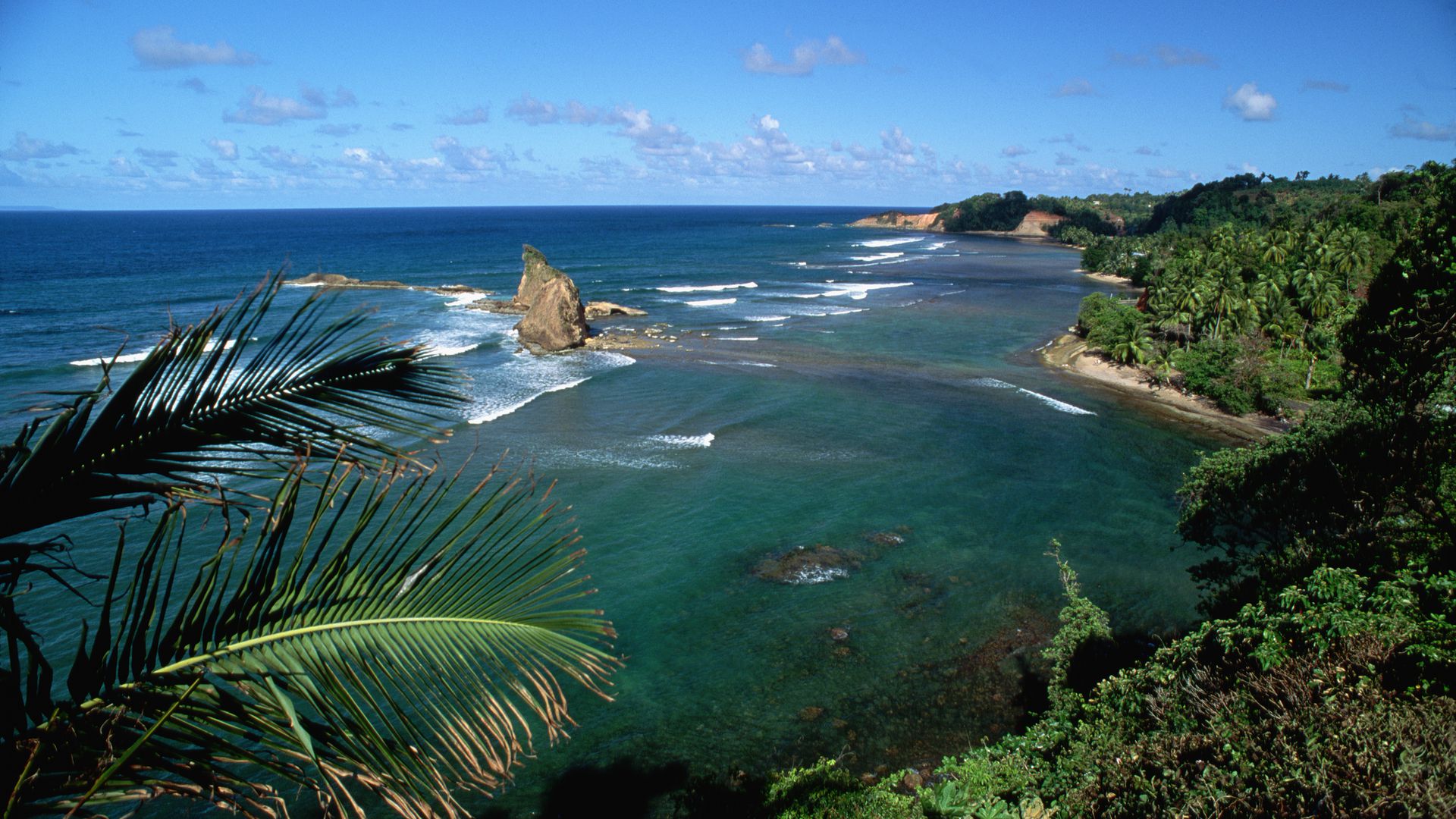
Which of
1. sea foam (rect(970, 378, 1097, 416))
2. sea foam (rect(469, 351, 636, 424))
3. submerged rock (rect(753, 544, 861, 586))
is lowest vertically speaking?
submerged rock (rect(753, 544, 861, 586))

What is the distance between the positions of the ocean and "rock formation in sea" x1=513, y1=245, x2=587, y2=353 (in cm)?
217

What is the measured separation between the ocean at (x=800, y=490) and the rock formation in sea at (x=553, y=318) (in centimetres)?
217

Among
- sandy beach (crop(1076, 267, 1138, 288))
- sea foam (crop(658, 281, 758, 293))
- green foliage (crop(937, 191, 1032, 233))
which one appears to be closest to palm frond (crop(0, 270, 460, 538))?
sea foam (crop(658, 281, 758, 293))

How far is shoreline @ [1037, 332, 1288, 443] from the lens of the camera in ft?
108

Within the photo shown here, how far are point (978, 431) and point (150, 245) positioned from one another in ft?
383

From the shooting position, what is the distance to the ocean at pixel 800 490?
607 inches

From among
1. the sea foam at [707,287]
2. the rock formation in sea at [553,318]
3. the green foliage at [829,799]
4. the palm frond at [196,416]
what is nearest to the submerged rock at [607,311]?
the rock formation in sea at [553,318]

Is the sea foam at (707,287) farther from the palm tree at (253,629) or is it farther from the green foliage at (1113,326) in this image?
the palm tree at (253,629)

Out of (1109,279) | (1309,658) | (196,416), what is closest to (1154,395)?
(1309,658)

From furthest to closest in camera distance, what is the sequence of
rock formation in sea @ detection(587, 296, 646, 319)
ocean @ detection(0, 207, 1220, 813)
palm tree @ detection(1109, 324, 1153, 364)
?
1. rock formation in sea @ detection(587, 296, 646, 319)
2. palm tree @ detection(1109, 324, 1153, 364)
3. ocean @ detection(0, 207, 1220, 813)

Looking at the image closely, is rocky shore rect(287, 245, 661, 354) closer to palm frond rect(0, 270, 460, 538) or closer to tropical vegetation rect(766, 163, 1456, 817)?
tropical vegetation rect(766, 163, 1456, 817)

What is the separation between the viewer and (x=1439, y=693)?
7.66 metres

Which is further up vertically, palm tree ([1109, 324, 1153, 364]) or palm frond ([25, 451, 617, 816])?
palm frond ([25, 451, 617, 816])

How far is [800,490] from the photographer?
25719 millimetres
